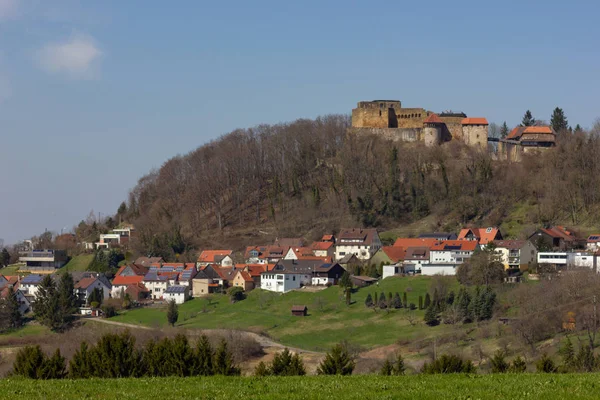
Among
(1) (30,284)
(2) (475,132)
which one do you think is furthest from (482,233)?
(1) (30,284)

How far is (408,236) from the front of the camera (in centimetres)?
8350

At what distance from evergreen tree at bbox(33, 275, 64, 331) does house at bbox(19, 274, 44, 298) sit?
25.0 feet

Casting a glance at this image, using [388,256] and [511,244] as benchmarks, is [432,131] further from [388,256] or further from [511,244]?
[511,244]

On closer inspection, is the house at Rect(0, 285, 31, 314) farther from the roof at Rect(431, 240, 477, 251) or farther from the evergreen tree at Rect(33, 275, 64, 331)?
the roof at Rect(431, 240, 477, 251)

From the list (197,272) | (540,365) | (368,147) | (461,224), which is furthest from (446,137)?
(540,365)

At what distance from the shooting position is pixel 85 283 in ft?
259

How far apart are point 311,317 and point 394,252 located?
1435 centimetres

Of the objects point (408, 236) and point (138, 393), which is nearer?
point (138, 393)

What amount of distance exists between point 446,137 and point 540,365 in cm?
6956

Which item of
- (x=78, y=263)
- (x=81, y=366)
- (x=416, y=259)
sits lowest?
(x=81, y=366)

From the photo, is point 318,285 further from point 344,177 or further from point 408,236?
point 344,177

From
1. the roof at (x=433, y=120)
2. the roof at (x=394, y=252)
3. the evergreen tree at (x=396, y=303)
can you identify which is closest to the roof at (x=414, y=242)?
the roof at (x=394, y=252)

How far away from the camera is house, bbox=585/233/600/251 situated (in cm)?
6981

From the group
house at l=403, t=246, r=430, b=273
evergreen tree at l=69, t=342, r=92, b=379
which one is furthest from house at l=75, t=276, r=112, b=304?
evergreen tree at l=69, t=342, r=92, b=379
